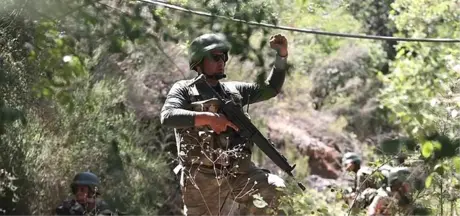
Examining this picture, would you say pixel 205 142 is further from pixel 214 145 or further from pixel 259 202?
pixel 259 202

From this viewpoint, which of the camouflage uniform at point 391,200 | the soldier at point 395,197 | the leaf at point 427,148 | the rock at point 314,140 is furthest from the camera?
the rock at point 314,140

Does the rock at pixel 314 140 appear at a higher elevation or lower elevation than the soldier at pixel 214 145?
lower

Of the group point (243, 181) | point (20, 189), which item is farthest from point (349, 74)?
point (243, 181)

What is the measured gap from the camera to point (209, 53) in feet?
15.7

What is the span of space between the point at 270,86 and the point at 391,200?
1.00 meters

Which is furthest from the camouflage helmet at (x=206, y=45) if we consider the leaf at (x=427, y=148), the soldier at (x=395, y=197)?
the leaf at (x=427, y=148)

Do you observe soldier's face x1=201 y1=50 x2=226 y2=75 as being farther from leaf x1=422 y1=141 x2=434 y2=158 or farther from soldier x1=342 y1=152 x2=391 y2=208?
leaf x1=422 y1=141 x2=434 y2=158

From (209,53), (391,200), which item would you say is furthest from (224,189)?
(391,200)

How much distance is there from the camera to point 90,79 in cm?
938

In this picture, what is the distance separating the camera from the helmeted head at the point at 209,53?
15.3 ft

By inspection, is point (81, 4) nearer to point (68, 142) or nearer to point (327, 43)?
point (68, 142)

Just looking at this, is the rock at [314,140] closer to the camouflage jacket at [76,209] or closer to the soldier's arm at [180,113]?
the camouflage jacket at [76,209]

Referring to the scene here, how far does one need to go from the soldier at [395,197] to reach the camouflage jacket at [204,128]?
3.03 ft

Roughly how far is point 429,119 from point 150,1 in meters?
1.68
